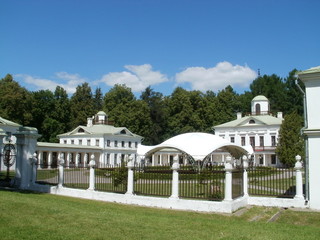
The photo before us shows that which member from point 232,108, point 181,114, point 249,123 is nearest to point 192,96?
point 181,114

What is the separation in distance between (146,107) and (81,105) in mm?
15148

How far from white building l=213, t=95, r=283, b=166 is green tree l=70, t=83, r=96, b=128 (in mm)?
26782

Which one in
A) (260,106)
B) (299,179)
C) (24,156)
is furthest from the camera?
(260,106)

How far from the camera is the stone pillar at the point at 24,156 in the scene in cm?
1495

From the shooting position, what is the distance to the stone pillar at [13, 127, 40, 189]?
14953 millimetres

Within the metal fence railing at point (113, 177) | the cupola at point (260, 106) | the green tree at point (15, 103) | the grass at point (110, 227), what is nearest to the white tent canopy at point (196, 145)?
the metal fence railing at point (113, 177)

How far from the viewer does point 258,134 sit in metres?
55.0

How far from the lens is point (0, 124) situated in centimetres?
4022

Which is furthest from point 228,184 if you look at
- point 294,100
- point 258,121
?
point 294,100

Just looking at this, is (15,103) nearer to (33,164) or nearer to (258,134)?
(258,134)

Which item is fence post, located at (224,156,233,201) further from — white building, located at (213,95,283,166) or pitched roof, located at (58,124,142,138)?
pitched roof, located at (58,124,142,138)

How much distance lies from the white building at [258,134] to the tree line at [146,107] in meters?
Answer: 8.85

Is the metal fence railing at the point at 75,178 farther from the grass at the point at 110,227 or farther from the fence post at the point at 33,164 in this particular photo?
the grass at the point at 110,227

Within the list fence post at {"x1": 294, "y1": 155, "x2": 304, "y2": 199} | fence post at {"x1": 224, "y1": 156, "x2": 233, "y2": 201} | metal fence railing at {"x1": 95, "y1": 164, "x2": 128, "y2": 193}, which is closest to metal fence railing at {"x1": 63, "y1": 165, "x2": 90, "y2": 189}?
metal fence railing at {"x1": 95, "y1": 164, "x2": 128, "y2": 193}
